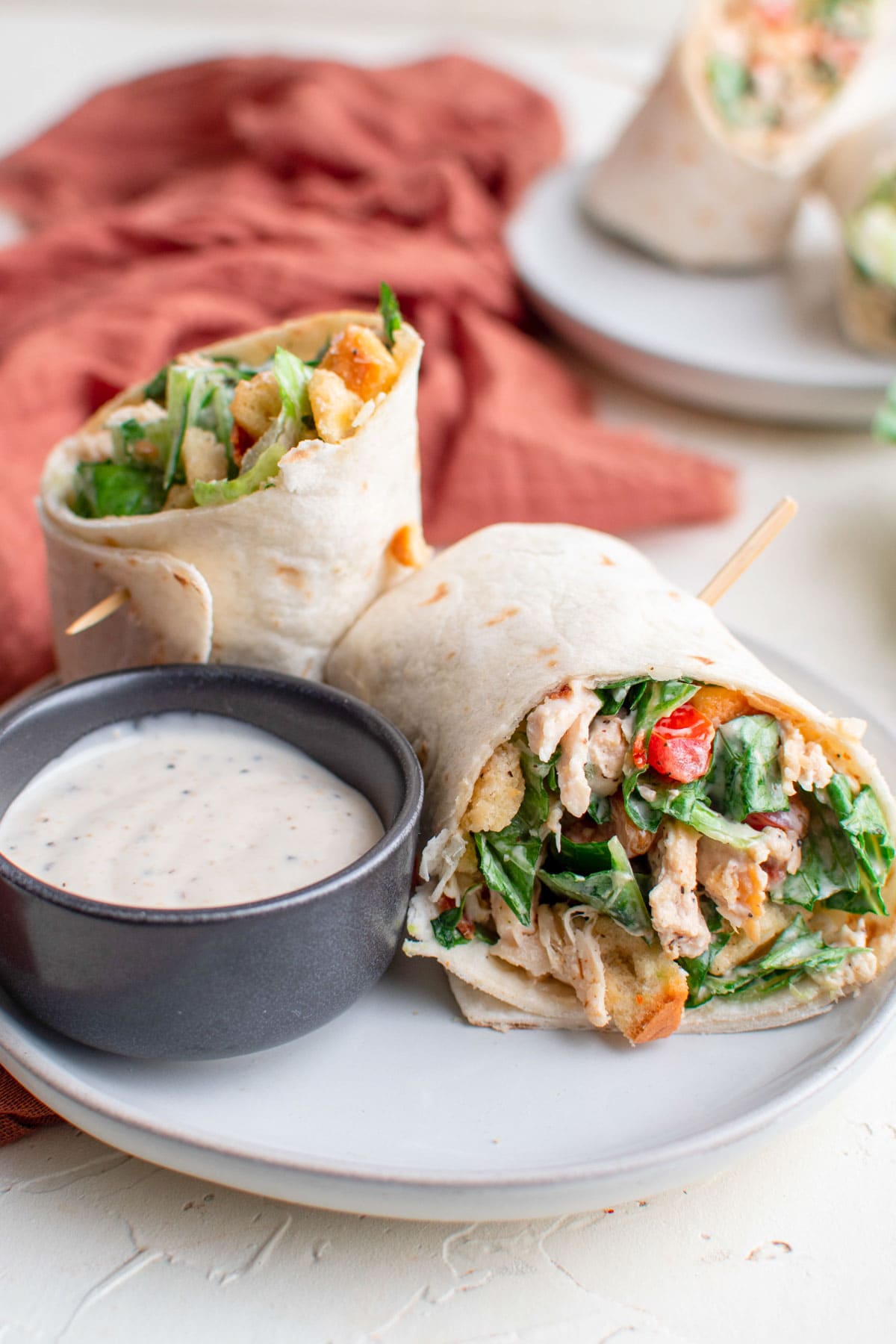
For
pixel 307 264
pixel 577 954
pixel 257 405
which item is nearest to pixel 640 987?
pixel 577 954

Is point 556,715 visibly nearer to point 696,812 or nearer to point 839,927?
point 696,812

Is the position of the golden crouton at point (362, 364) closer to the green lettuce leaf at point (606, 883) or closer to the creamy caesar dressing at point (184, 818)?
the creamy caesar dressing at point (184, 818)

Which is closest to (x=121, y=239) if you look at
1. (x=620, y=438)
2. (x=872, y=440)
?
(x=620, y=438)

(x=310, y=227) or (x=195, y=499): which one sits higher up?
(x=195, y=499)

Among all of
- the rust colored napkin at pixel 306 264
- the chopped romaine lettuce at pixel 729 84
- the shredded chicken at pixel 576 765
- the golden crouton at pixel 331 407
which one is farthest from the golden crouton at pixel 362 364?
the chopped romaine lettuce at pixel 729 84

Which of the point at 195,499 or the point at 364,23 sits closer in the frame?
the point at 195,499

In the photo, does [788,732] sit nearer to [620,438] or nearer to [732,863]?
[732,863]
